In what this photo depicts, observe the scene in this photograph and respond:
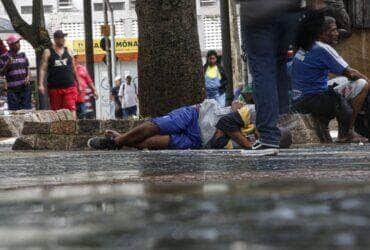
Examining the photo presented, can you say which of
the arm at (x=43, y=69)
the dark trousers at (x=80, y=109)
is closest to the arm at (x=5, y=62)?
the dark trousers at (x=80, y=109)

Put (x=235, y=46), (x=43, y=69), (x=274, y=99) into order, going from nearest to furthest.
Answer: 1. (x=274, y=99)
2. (x=43, y=69)
3. (x=235, y=46)

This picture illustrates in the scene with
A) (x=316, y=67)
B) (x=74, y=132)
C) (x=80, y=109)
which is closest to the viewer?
(x=74, y=132)

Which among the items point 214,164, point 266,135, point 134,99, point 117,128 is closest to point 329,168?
point 214,164

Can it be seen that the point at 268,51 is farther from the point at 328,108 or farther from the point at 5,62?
the point at 5,62

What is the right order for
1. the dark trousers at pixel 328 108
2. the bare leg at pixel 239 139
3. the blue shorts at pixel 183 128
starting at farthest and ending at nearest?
the dark trousers at pixel 328 108, the blue shorts at pixel 183 128, the bare leg at pixel 239 139

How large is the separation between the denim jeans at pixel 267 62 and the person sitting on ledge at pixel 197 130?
1.49 meters

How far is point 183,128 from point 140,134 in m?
0.36

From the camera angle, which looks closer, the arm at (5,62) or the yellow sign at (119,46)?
the arm at (5,62)

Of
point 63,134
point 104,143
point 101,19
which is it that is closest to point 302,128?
point 104,143

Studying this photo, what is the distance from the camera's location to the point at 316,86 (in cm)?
1020

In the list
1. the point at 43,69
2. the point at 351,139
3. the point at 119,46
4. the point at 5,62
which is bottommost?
the point at 351,139

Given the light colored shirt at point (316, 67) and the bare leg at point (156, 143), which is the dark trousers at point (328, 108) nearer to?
the light colored shirt at point (316, 67)

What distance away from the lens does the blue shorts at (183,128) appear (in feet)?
28.6

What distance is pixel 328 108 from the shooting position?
10242 millimetres
